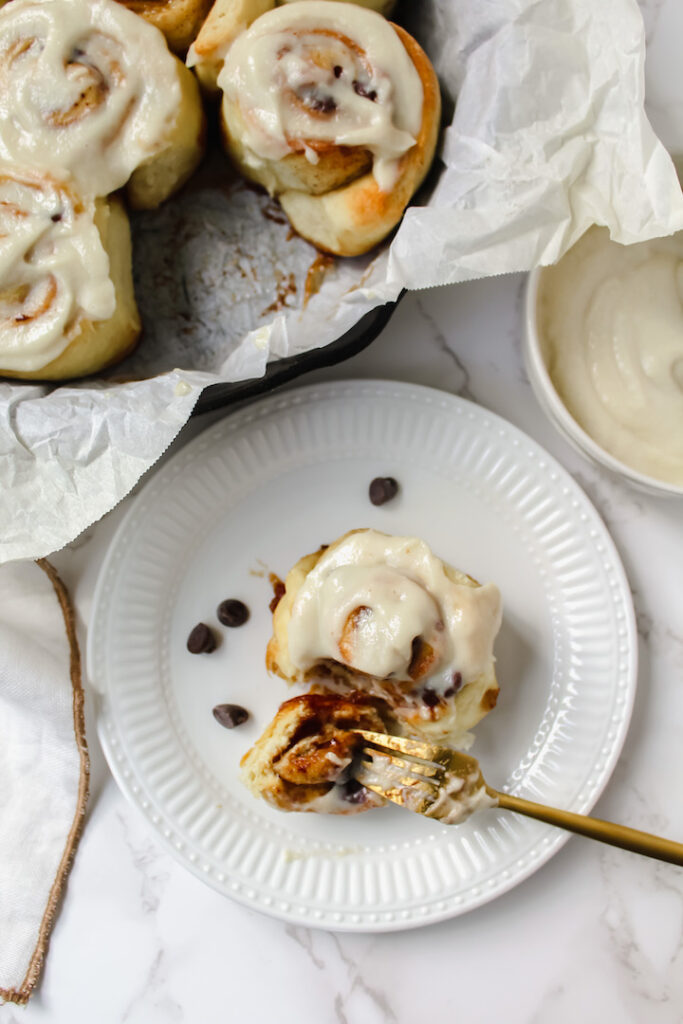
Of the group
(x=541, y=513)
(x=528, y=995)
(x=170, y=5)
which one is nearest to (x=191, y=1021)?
(x=528, y=995)

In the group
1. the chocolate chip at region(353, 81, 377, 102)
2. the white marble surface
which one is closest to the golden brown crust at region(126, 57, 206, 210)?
the chocolate chip at region(353, 81, 377, 102)

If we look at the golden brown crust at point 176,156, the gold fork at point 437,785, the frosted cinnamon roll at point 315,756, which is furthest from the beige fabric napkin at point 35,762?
the golden brown crust at point 176,156

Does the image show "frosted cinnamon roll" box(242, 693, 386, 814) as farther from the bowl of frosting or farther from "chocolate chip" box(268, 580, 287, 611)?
the bowl of frosting

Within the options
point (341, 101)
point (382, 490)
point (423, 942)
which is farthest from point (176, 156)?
point (423, 942)

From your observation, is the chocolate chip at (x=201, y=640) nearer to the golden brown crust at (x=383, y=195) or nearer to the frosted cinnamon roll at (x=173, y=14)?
the golden brown crust at (x=383, y=195)

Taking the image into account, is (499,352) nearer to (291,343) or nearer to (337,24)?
(291,343)

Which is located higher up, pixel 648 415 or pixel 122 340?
pixel 122 340
